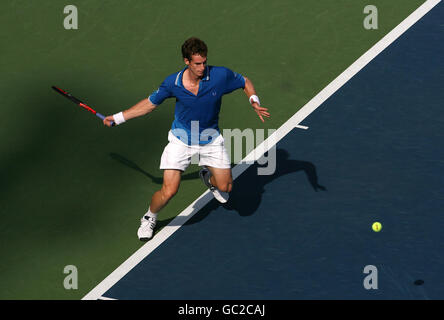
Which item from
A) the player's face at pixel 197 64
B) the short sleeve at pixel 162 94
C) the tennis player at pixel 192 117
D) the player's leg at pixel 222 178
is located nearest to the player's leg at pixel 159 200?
the tennis player at pixel 192 117

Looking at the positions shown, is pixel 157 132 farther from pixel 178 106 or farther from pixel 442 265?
pixel 442 265

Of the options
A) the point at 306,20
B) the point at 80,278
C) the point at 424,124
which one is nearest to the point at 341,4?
the point at 306,20

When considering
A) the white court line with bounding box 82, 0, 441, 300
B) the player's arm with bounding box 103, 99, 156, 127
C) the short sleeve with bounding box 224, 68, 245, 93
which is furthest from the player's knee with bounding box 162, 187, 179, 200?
the short sleeve with bounding box 224, 68, 245, 93

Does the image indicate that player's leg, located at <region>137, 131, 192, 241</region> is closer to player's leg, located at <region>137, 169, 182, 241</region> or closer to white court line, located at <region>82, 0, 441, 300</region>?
player's leg, located at <region>137, 169, 182, 241</region>

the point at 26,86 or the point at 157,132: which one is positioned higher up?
the point at 26,86

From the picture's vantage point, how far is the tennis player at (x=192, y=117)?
15.7m

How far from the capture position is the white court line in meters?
16.0

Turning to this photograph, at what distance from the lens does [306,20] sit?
2106cm

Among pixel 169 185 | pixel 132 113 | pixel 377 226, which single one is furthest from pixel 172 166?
pixel 377 226

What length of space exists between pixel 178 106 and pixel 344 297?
3.95 m

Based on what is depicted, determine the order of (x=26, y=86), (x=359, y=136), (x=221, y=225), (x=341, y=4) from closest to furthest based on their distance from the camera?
(x=221, y=225) → (x=359, y=136) → (x=26, y=86) → (x=341, y=4)

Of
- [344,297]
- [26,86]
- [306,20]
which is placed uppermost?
[306,20]

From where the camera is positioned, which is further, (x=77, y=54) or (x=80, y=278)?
(x=77, y=54)

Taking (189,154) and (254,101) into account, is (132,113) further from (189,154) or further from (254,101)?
(254,101)
